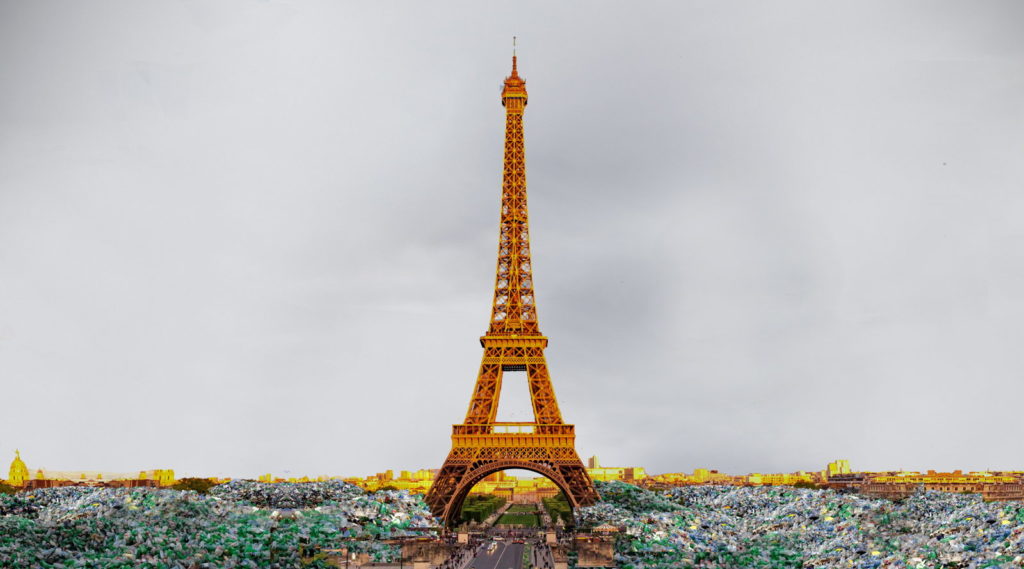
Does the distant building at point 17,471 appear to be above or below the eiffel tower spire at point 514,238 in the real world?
below

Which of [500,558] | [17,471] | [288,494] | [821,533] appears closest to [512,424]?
[500,558]

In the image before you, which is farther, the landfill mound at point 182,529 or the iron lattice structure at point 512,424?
the iron lattice structure at point 512,424

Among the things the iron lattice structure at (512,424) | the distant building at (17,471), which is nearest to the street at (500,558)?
the iron lattice structure at (512,424)

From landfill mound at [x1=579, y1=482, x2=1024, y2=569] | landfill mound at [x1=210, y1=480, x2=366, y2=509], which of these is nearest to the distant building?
landfill mound at [x1=210, y1=480, x2=366, y2=509]

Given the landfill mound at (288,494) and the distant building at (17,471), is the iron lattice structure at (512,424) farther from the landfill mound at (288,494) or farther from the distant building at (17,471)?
the distant building at (17,471)

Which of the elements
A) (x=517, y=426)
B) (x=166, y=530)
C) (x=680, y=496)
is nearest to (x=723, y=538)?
(x=517, y=426)

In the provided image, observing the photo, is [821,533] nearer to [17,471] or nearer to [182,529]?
[182,529]

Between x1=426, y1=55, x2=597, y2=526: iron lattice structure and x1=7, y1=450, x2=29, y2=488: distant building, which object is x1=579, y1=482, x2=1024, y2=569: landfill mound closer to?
x1=426, y1=55, x2=597, y2=526: iron lattice structure
